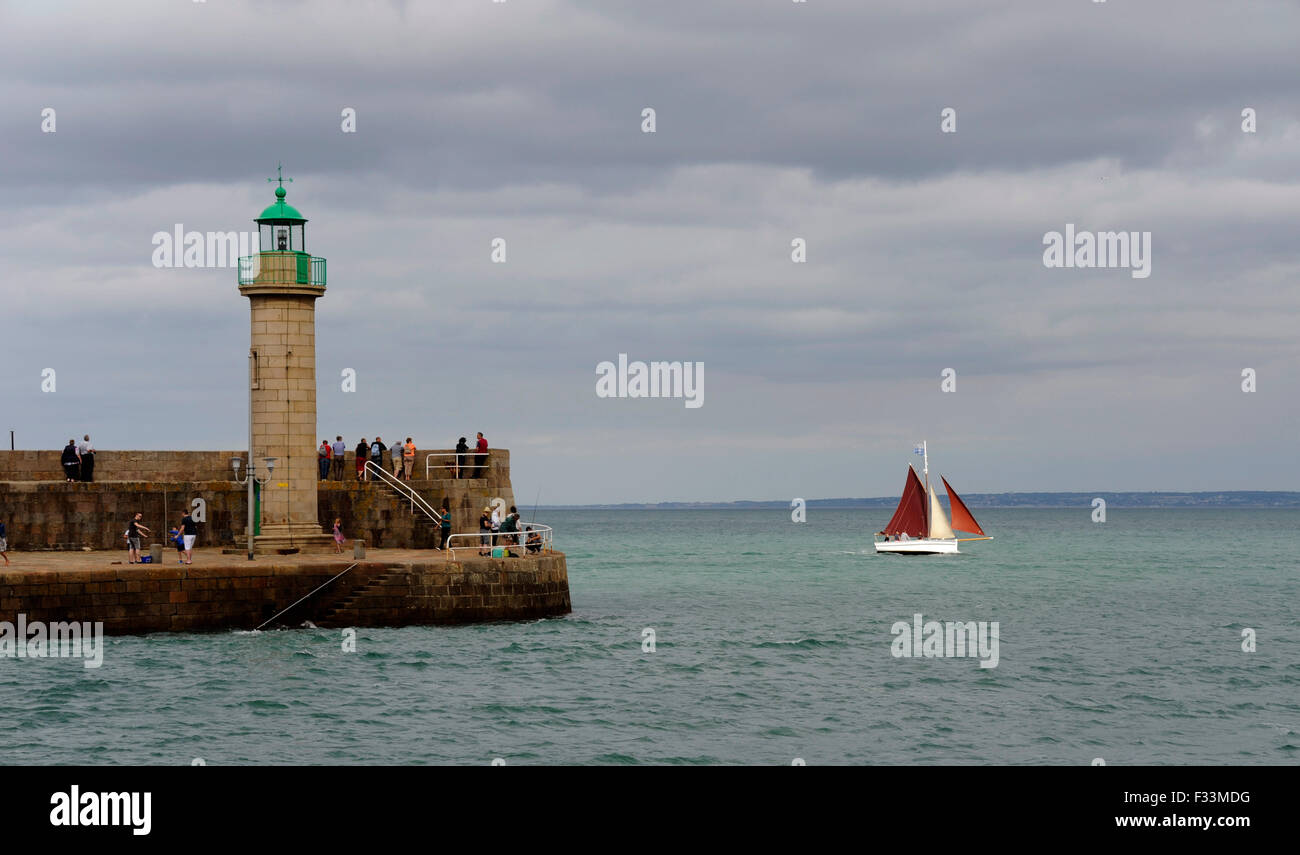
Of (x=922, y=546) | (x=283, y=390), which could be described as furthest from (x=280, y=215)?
(x=922, y=546)

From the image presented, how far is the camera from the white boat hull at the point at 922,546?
8962 cm

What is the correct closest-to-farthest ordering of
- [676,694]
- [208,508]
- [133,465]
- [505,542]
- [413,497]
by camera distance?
[676,694] → [505,542] → [208,508] → [133,465] → [413,497]

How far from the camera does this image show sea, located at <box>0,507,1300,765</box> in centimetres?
2375

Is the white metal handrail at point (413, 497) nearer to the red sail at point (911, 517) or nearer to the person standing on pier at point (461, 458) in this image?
the person standing on pier at point (461, 458)

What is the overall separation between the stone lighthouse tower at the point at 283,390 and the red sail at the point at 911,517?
5459 cm

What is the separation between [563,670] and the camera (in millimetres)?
31922

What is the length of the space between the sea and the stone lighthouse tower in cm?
471

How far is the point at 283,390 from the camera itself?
37.2 metres

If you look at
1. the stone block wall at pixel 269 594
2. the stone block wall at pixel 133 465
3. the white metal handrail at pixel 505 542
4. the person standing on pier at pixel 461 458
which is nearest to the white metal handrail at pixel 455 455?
the person standing on pier at pixel 461 458

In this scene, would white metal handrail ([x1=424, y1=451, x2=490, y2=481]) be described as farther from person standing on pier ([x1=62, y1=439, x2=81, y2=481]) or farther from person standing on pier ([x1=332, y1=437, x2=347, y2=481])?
person standing on pier ([x1=62, y1=439, x2=81, y2=481])

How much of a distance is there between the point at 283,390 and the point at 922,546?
59253 mm

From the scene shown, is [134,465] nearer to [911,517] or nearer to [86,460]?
[86,460]
